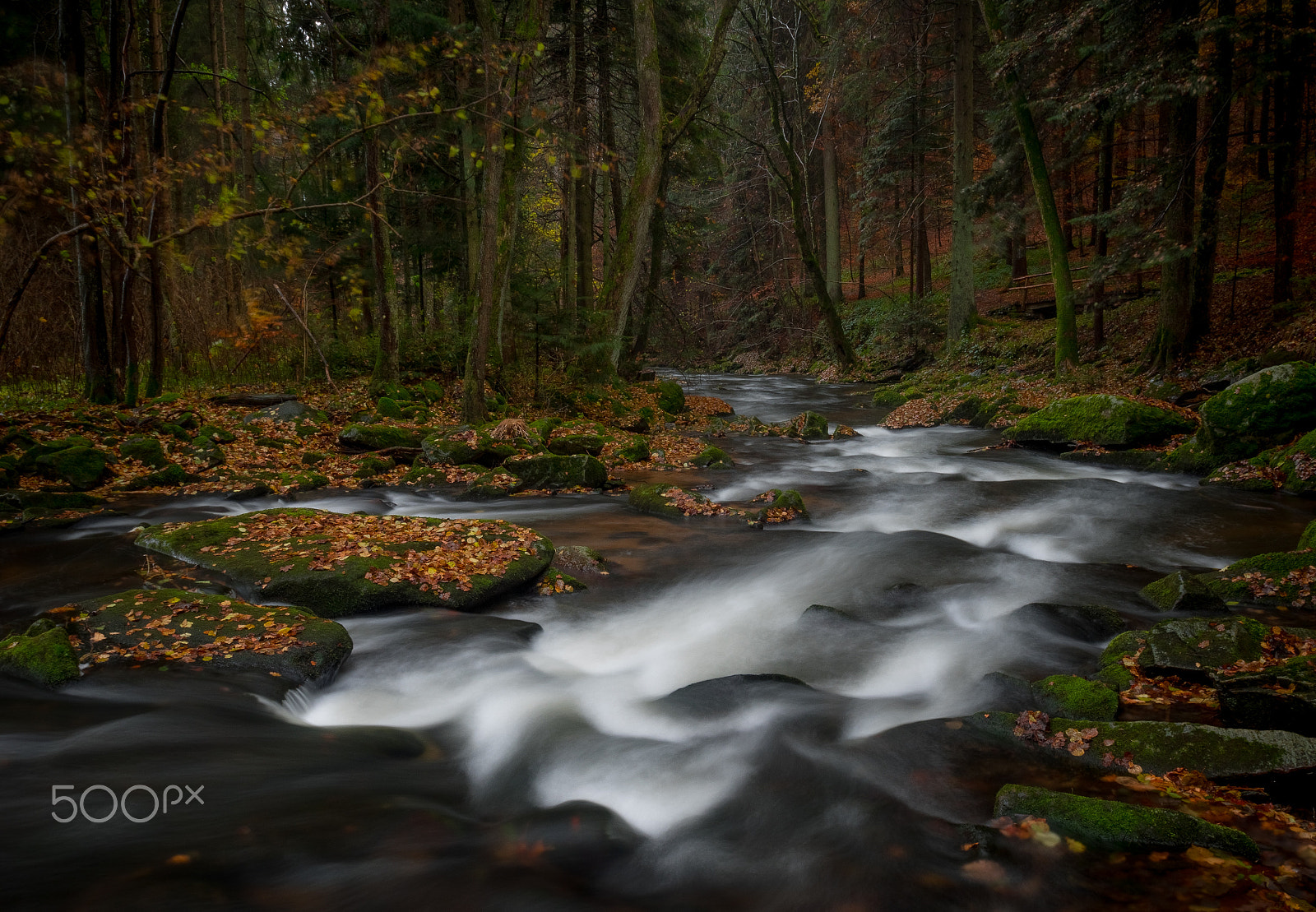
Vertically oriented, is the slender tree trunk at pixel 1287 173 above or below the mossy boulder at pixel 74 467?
above

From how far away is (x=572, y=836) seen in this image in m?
3.62

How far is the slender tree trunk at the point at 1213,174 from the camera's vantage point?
11930 mm

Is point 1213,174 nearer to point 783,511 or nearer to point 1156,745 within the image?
point 783,511

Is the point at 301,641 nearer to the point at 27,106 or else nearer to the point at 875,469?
the point at 875,469

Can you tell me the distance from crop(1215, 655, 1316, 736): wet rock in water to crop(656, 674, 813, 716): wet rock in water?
2453mm

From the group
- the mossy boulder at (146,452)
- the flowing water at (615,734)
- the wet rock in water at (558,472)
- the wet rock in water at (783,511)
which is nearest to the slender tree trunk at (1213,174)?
the flowing water at (615,734)

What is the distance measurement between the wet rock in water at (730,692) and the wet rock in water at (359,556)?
86.0 inches

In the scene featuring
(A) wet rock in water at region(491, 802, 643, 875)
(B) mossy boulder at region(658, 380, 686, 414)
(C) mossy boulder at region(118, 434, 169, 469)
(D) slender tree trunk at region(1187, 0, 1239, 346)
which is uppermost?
(D) slender tree trunk at region(1187, 0, 1239, 346)

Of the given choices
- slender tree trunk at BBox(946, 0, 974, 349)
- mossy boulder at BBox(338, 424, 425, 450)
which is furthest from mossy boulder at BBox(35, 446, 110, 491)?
slender tree trunk at BBox(946, 0, 974, 349)

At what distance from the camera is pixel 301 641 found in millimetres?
5047

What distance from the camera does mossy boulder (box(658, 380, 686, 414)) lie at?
18422 millimetres

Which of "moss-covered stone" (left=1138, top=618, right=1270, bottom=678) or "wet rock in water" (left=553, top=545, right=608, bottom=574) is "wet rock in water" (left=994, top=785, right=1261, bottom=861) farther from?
"wet rock in water" (left=553, top=545, right=608, bottom=574)

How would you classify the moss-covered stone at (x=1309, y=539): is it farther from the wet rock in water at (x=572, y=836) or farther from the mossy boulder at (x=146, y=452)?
the mossy boulder at (x=146, y=452)

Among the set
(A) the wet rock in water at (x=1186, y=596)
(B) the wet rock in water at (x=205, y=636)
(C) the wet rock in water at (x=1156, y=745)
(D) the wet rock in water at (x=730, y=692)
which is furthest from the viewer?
(A) the wet rock in water at (x=1186, y=596)
